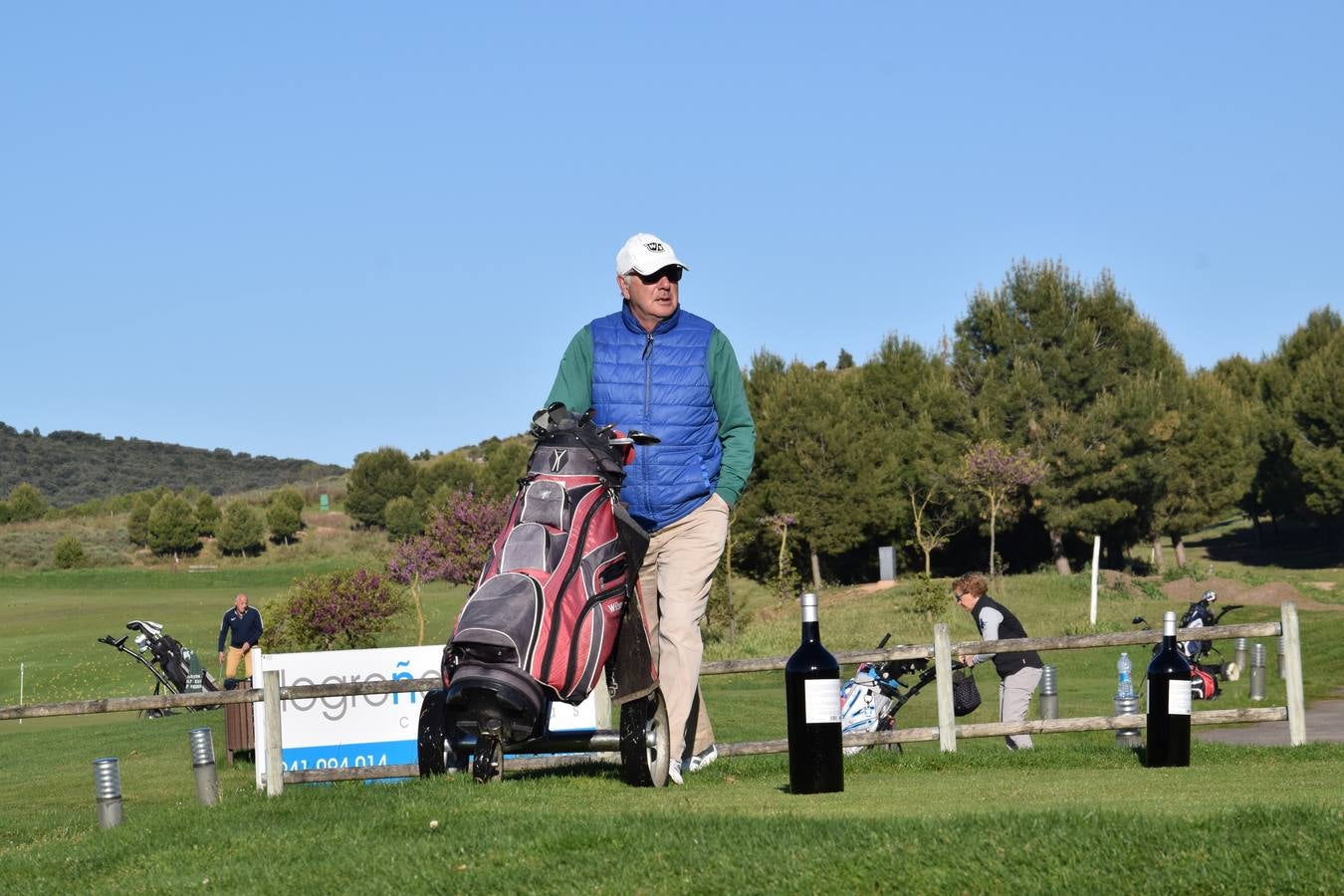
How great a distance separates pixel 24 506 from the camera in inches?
4609

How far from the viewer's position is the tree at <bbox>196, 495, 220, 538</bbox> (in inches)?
3905

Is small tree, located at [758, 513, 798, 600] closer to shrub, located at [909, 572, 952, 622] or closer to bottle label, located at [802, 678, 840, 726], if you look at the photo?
shrub, located at [909, 572, 952, 622]

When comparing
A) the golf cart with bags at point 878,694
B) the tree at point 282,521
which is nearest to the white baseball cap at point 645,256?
the golf cart with bags at point 878,694

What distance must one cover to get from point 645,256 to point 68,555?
86.5 metres

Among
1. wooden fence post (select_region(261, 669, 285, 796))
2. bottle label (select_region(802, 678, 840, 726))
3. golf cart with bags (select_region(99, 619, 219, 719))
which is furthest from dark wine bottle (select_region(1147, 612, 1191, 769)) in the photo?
golf cart with bags (select_region(99, 619, 219, 719))

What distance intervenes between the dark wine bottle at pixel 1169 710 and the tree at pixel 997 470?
157 ft

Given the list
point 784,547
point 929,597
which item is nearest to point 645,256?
point 929,597

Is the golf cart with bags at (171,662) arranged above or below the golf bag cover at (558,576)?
below

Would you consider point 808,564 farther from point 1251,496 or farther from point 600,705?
point 600,705

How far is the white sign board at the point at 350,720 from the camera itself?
46.6ft

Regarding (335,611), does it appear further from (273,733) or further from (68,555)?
(68,555)

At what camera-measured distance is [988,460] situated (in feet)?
184

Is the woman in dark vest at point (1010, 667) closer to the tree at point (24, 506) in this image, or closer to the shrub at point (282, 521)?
the shrub at point (282, 521)

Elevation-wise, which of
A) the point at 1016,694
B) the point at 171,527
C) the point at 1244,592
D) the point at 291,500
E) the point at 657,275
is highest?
the point at 291,500
